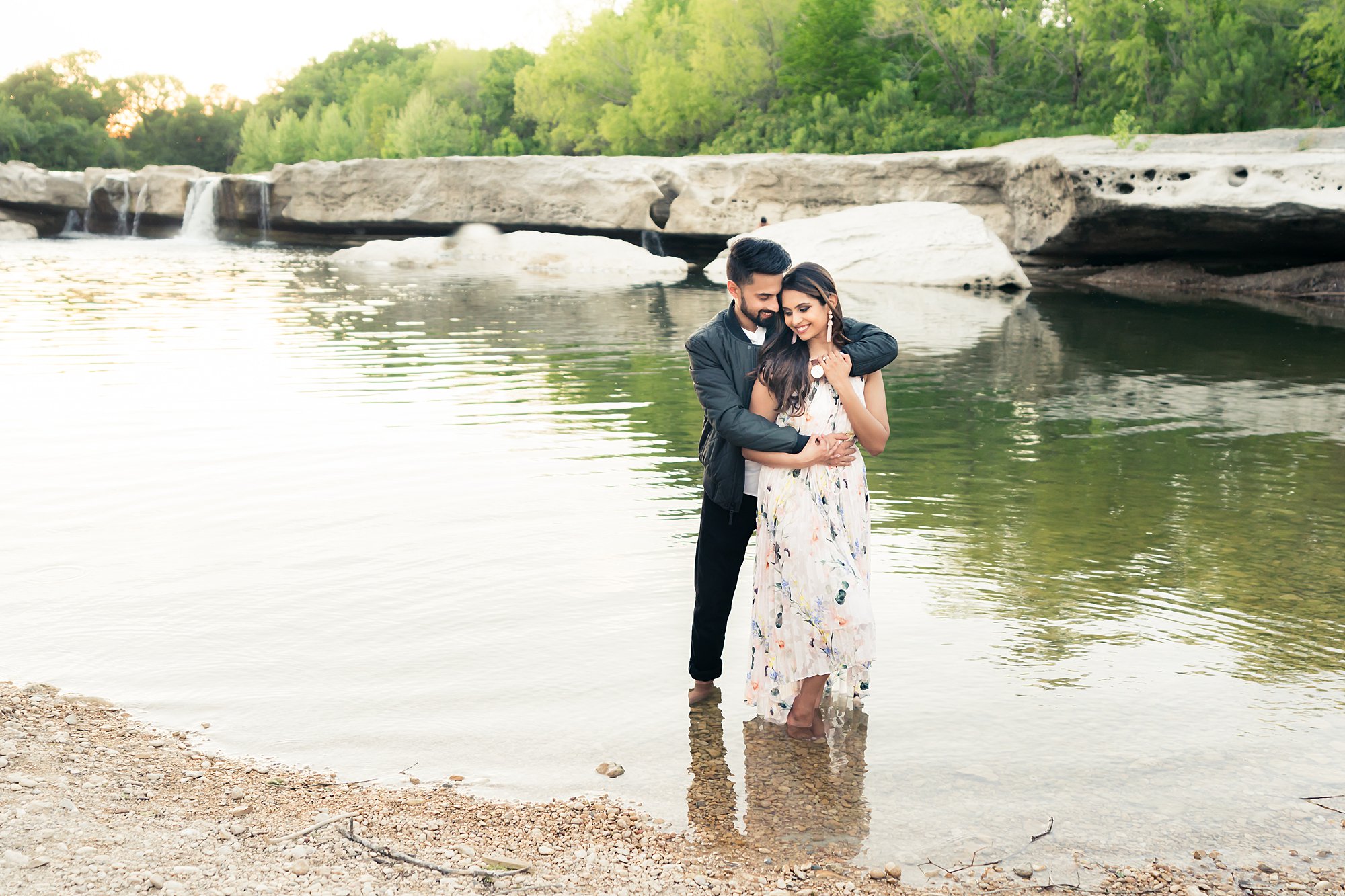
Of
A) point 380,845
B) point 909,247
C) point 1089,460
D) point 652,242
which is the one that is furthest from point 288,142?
point 380,845

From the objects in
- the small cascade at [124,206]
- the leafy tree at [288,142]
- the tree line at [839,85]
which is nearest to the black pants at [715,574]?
the tree line at [839,85]

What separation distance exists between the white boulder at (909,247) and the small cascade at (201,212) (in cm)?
1959

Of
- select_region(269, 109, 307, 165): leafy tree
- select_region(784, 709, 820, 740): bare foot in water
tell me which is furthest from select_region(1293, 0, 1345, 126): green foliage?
select_region(269, 109, 307, 165): leafy tree

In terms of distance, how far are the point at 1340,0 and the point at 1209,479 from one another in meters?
22.4

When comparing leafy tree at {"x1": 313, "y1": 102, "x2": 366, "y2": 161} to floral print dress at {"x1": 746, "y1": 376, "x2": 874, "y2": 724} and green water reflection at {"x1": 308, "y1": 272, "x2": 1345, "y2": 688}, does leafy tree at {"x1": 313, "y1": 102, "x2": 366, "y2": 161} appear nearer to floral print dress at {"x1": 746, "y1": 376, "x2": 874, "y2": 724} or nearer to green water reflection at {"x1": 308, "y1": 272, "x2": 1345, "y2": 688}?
green water reflection at {"x1": 308, "y1": 272, "x2": 1345, "y2": 688}

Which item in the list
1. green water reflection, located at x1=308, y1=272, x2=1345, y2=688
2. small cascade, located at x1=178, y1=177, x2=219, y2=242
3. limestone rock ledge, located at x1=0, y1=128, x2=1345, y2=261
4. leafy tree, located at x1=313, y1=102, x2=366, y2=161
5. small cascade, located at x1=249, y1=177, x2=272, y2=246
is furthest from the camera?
leafy tree, located at x1=313, y1=102, x2=366, y2=161

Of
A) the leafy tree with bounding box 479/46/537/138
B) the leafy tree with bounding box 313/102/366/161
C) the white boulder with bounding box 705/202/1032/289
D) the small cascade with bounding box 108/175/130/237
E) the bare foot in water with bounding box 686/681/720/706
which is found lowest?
the bare foot in water with bounding box 686/681/720/706

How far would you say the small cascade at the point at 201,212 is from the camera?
120 ft

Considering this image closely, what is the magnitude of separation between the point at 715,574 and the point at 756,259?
113cm

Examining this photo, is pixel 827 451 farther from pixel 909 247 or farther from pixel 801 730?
pixel 909 247

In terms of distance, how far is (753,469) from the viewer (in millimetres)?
4020

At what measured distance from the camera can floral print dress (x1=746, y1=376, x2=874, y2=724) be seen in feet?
12.5

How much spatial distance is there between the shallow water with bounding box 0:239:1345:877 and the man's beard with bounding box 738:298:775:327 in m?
1.40

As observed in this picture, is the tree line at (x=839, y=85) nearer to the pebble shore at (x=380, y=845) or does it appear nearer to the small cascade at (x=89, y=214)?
the small cascade at (x=89, y=214)
